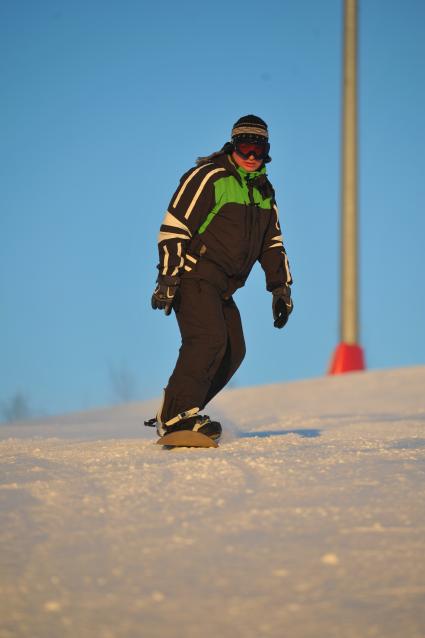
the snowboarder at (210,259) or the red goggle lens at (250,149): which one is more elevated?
the red goggle lens at (250,149)

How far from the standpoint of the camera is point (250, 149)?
5.23 m

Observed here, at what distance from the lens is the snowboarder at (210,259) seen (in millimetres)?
5062

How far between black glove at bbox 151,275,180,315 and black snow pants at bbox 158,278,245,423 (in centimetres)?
9

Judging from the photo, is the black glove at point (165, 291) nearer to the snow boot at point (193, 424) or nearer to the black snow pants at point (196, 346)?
the black snow pants at point (196, 346)

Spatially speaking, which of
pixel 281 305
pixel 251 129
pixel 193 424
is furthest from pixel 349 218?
pixel 193 424

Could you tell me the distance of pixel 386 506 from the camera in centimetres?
332

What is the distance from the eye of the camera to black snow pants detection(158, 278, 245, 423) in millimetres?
5047

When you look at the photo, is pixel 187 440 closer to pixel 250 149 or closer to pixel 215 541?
pixel 250 149

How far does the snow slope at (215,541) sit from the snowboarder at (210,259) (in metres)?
0.34

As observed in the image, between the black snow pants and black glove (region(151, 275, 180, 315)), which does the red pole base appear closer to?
the black snow pants

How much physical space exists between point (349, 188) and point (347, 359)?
205 centimetres

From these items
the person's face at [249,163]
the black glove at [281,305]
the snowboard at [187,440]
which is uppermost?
the person's face at [249,163]

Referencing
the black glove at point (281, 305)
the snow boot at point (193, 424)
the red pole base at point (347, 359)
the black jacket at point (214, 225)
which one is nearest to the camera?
the snow boot at point (193, 424)

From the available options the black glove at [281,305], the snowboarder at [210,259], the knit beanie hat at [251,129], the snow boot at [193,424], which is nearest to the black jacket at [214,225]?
the snowboarder at [210,259]
